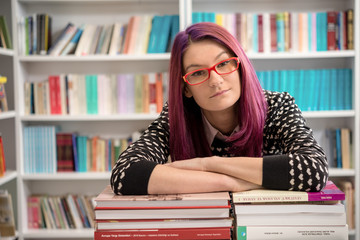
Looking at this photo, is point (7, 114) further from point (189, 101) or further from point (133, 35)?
point (189, 101)

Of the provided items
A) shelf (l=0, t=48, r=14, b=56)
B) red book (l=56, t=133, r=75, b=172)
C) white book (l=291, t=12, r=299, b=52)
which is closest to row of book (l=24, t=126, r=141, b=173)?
red book (l=56, t=133, r=75, b=172)

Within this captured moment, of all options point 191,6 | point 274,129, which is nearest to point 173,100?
point 274,129

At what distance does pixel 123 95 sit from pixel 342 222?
82.8 inches

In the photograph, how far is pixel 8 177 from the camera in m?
2.51

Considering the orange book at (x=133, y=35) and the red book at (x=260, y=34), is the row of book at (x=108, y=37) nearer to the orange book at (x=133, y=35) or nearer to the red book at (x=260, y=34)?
the orange book at (x=133, y=35)

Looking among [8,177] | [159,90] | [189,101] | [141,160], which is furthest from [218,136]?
[8,177]

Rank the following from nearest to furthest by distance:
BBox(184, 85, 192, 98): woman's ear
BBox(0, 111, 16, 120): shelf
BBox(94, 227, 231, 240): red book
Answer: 1. BBox(94, 227, 231, 240): red book
2. BBox(184, 85, 192, 98): woman's ear
3. BBox(0, 111, 16, 120): shelf

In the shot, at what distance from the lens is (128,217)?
0.75 meters

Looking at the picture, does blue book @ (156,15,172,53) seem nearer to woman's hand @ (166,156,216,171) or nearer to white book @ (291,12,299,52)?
white book @ (291,12,299,52)

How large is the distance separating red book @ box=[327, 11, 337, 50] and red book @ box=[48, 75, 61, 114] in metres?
1.79

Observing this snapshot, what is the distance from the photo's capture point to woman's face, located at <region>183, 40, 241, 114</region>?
1.15m

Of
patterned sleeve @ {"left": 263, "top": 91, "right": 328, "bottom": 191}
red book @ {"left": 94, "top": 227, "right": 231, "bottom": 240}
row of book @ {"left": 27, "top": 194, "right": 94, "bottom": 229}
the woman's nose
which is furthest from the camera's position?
row of book @ {"left": 27, "top": 194, "right": 94, "bottom": 229}

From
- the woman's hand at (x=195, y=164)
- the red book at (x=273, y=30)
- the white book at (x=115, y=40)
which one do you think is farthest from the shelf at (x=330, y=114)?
the woman's hand at (x=195, y=164)

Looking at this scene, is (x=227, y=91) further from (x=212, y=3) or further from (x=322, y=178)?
(x=212, y=3)
